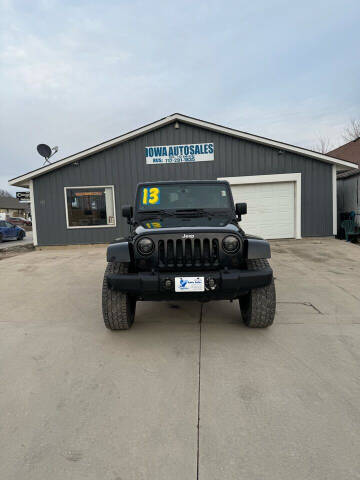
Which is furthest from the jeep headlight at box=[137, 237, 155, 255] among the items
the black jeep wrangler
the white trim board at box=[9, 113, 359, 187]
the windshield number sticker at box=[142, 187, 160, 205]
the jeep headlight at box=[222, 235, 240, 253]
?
the white trim board at box=[9, 113, 359, 187]

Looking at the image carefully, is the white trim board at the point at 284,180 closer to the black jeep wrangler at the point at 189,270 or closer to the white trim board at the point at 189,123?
the white trim board at the point at 189,123

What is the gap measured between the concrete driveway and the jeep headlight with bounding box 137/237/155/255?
96 centimetres

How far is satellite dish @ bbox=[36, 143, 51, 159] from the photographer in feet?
43.1

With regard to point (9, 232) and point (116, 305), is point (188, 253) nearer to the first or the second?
point (116, 305)

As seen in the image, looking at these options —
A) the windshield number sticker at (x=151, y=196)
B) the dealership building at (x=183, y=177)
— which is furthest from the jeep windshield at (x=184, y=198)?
the dealership building at (x=183, y=177)

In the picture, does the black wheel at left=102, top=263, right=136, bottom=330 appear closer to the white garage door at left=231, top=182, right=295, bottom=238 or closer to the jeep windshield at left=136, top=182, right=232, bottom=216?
the jeep windshield at left=136, top=182, right=232, bottom=216

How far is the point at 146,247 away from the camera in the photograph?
9.55 feet

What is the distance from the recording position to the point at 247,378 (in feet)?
7.76

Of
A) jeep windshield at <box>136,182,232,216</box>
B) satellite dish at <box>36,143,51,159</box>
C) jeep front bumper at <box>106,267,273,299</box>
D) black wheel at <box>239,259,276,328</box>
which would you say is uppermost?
satellite dish at <box>36,143,51,159</box>

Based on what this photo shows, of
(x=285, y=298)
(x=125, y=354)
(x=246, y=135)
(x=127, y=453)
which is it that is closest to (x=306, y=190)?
(x=246, y=135)

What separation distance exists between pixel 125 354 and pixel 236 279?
50.3 inches

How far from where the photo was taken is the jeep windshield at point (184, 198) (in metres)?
3.95

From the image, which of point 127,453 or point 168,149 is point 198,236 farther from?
point 168,149

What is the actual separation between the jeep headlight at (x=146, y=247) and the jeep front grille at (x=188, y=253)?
69 millimetres
